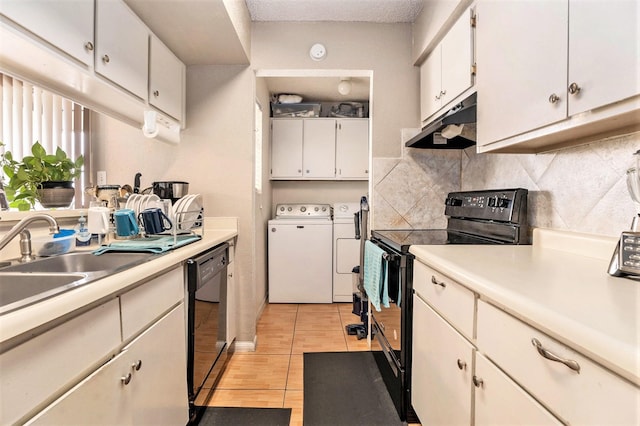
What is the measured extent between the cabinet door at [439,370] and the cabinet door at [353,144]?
2.47m

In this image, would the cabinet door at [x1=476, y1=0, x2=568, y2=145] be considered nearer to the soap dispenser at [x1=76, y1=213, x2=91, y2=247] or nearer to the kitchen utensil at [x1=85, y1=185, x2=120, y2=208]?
the soap dispenser at [x1=76, y1=213, x2=91, y2=247]

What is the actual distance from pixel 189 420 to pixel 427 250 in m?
1.31

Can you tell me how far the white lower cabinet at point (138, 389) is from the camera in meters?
0.72

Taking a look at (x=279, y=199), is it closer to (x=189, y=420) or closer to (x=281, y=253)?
(x=281, y=253)

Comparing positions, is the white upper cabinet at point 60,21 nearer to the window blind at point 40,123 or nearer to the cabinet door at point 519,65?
the window blind at point 40,123

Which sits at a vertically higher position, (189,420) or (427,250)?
(427,250)

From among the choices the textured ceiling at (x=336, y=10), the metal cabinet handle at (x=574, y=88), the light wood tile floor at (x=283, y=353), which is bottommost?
the light wood tile floor at (x=283, y=353)

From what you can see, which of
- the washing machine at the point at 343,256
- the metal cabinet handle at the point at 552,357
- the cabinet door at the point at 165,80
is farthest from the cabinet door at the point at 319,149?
the metal cabinet handle at the point at 552,357

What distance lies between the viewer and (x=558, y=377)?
59 centimetres

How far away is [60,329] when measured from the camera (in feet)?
2.24

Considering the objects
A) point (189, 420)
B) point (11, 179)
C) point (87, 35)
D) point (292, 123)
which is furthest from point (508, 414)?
point (292, 123)

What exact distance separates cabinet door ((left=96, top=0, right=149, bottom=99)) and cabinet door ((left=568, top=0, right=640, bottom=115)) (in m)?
1.71

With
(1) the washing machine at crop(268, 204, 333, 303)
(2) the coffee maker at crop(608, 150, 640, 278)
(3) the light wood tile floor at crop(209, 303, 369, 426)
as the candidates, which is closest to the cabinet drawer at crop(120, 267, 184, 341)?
(3) the light wood tile floor at crop(209, 303, 369, 426)

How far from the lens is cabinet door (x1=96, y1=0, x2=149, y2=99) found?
1.30m
